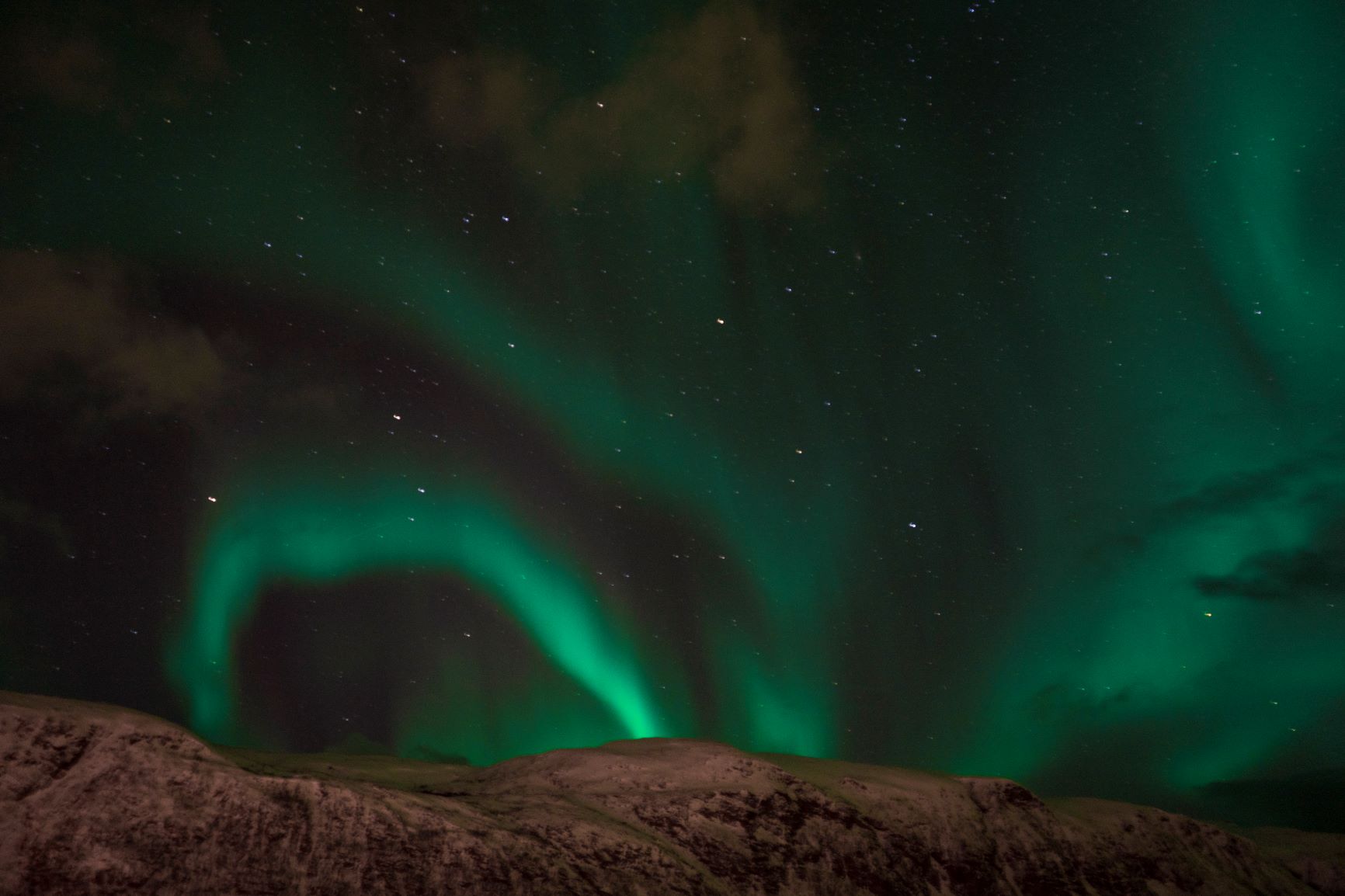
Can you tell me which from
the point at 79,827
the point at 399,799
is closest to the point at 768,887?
the point at 399,799

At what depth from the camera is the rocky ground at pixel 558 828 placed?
54.1ft

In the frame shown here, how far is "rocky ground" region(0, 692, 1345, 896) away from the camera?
650 inches

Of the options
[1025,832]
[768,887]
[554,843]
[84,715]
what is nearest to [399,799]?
[554,843]

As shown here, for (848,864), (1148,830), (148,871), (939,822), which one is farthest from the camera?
(1148,830)

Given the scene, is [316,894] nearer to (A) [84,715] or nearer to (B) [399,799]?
(B) [399,799]

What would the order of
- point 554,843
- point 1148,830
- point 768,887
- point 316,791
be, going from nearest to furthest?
point 316,791
point 554,843
point 768,887
point 1148,830

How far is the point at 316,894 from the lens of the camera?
57.0ft

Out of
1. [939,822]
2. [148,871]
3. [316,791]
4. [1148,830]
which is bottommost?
[148,871]

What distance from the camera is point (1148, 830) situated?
33.2 metres

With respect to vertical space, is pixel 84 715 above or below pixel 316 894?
above

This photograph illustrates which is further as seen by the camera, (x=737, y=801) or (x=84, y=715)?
(x=737, y=801)

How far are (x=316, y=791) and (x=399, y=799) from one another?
231cm

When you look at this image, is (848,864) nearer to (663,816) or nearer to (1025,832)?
(663,816)

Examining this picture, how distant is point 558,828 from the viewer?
22266 millimetres
